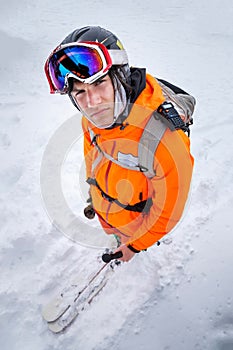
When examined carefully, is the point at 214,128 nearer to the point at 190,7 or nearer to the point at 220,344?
the point at 220,344

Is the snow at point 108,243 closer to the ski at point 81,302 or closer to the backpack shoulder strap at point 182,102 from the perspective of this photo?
the ski at point 81,302

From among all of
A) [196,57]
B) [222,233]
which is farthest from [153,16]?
[222,233]

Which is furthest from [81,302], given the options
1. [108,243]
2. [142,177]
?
[142,177]

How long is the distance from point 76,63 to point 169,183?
927mm

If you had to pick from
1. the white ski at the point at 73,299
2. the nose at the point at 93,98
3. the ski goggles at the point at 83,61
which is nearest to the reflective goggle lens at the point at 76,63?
the ski goggles at the point at 83,61

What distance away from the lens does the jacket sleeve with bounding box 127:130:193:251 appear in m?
1.62

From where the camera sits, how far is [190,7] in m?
8.34

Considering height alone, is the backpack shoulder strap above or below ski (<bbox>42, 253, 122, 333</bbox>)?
above

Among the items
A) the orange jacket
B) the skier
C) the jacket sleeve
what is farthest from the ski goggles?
the jacket sleeve

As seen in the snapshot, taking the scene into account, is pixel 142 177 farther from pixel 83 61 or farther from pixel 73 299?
pixel 73 299

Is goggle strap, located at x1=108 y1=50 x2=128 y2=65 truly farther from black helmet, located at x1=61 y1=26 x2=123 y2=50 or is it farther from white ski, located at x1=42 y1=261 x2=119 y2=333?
white ski, located at x1=42 y1=261 x2=119 y2=333

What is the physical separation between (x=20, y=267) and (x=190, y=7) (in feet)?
28.6

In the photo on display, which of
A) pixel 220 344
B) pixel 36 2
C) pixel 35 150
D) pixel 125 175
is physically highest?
pixel 36 2

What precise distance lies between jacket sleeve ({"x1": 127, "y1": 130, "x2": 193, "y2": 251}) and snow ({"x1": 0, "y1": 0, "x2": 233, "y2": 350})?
3.83ft
